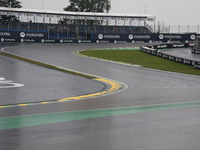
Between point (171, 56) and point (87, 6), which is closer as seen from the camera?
point (171, 56)

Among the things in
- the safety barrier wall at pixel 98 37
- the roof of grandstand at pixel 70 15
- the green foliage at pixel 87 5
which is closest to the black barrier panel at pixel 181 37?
the safety barrier wall at pixel 98 37

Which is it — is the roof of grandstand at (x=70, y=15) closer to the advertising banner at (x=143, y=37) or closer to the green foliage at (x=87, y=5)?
the advertising banner at (x=143, y=37)

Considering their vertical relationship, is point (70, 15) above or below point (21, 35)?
above

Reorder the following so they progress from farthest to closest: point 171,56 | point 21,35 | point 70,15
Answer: point 70,15 → point 21,35 → point 171,56

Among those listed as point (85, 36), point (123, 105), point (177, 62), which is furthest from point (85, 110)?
point (85, 36)

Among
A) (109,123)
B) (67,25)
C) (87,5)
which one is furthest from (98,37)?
(109,123)

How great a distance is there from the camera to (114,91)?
15.2m

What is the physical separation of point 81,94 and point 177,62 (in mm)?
19016

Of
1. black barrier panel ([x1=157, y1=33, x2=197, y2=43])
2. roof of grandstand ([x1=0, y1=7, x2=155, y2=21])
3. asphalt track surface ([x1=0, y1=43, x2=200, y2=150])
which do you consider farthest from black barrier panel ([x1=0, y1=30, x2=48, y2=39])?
asphalt track surface ([x1=0, y1=43, x2=200, y2=150])

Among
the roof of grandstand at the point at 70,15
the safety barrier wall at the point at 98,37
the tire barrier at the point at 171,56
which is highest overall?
the roof of grandstand at the point at 70,15

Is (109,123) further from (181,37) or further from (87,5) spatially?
(87,5)

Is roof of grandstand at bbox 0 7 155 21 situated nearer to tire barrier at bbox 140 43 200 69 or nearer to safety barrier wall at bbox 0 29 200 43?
safety barrier wall at bbox 0 29 200 43

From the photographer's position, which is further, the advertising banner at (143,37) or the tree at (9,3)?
the tree at (9,3)

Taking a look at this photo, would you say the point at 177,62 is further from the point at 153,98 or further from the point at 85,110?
the point at 85,110
